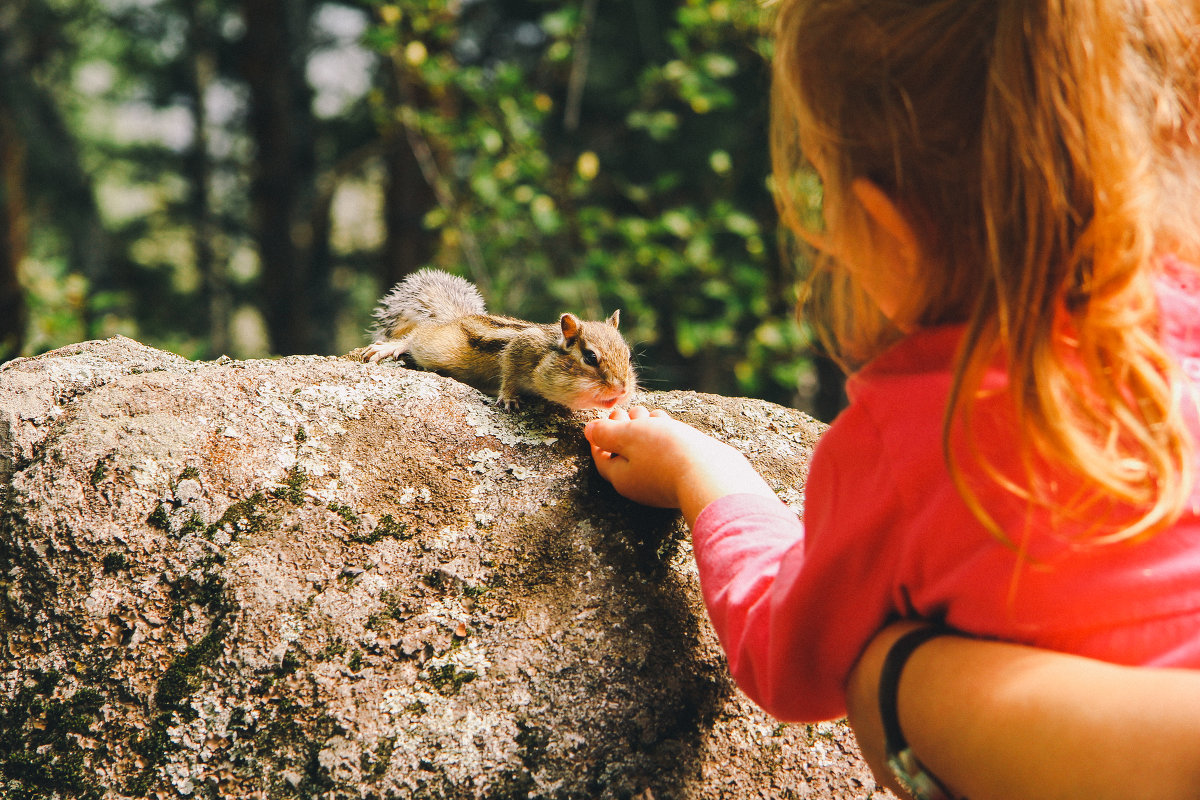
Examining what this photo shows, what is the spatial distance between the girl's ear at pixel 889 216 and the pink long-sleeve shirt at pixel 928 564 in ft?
0.28

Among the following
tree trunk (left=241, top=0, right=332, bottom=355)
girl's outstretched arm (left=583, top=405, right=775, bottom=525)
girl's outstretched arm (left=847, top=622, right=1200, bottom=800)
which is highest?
girl's outstretched arm (left=847, top=622, right=1200, bottom=800)

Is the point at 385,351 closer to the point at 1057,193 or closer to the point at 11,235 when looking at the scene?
the point at 1057,193

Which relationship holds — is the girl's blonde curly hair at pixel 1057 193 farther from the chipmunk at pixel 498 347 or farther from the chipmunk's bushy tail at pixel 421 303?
the chipmunk's bushy tail at pixel 421 303

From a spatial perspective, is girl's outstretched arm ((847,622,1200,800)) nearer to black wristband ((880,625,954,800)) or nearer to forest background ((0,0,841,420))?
black wristband ((880,625,954,800))

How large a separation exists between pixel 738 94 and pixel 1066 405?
15.2ft

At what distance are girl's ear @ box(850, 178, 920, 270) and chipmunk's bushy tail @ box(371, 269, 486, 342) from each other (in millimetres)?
1882

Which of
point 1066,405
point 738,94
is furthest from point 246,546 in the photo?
point 738,94

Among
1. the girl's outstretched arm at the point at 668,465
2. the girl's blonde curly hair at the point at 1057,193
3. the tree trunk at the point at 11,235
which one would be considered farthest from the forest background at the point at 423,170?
the girl's blonde curly hair at the point at 1057,193

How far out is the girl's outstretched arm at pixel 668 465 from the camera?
3.89ft

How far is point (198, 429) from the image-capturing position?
1.37 meters

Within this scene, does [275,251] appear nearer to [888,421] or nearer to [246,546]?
[246,546]

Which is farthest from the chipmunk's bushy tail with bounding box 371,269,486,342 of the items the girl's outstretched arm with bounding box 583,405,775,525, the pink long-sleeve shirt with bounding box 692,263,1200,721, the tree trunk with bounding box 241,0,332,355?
the tree trunk with bounding box 241,0,332,355

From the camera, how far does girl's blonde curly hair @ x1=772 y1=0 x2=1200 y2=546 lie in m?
0.68

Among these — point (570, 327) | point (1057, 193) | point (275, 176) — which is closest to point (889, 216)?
point (1057, 193)
